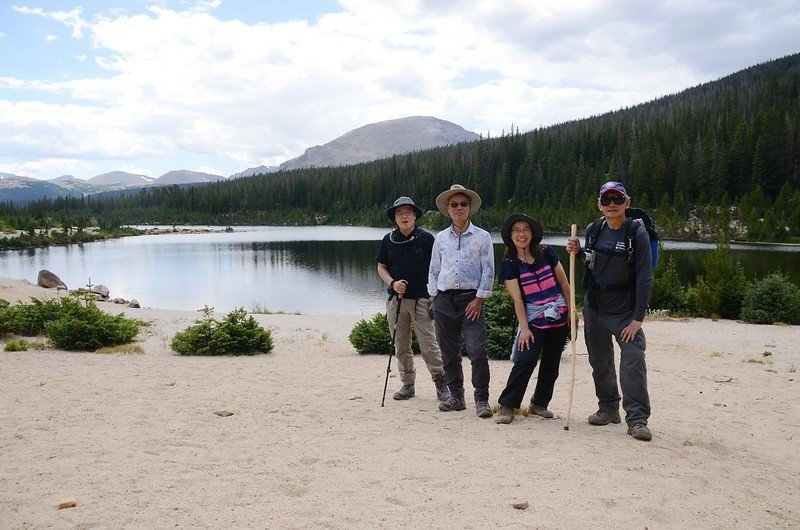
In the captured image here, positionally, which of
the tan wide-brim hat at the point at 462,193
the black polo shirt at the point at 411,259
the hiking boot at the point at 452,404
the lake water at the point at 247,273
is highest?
the tan wide-brim hat at the point at 462,193

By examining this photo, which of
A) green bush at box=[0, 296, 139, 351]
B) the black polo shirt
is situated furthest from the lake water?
the black polo shirt

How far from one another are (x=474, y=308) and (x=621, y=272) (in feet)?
4.68

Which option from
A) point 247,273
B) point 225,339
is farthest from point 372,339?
point 247,273

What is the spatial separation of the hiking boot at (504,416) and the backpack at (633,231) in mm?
1771

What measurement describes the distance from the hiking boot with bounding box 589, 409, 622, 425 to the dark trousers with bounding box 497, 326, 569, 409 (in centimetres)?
54

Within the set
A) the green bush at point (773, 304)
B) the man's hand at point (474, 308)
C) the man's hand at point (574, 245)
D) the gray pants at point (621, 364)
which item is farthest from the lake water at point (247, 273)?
the man's hand at point (574, 245)

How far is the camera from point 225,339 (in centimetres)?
1091

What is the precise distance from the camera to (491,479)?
438 cm

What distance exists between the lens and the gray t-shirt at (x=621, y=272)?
16.9ft

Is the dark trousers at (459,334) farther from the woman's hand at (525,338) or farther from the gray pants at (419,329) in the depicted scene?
the woman's hand at (525,338)

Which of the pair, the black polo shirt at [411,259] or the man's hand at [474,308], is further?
the black polo shirt at [411,259]

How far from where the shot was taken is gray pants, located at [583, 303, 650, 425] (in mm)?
5312

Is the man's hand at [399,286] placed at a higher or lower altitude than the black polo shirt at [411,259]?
lower

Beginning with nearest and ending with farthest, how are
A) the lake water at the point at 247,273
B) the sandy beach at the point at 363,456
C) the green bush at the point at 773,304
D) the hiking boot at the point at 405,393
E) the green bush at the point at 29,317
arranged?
the sandy beach at the point at 363,456 < the hiking boot at the point at 405,393 < the green bush at the point at 29,317 < the green bush at the point at 773,304 < the lake water at the point at 247,273
